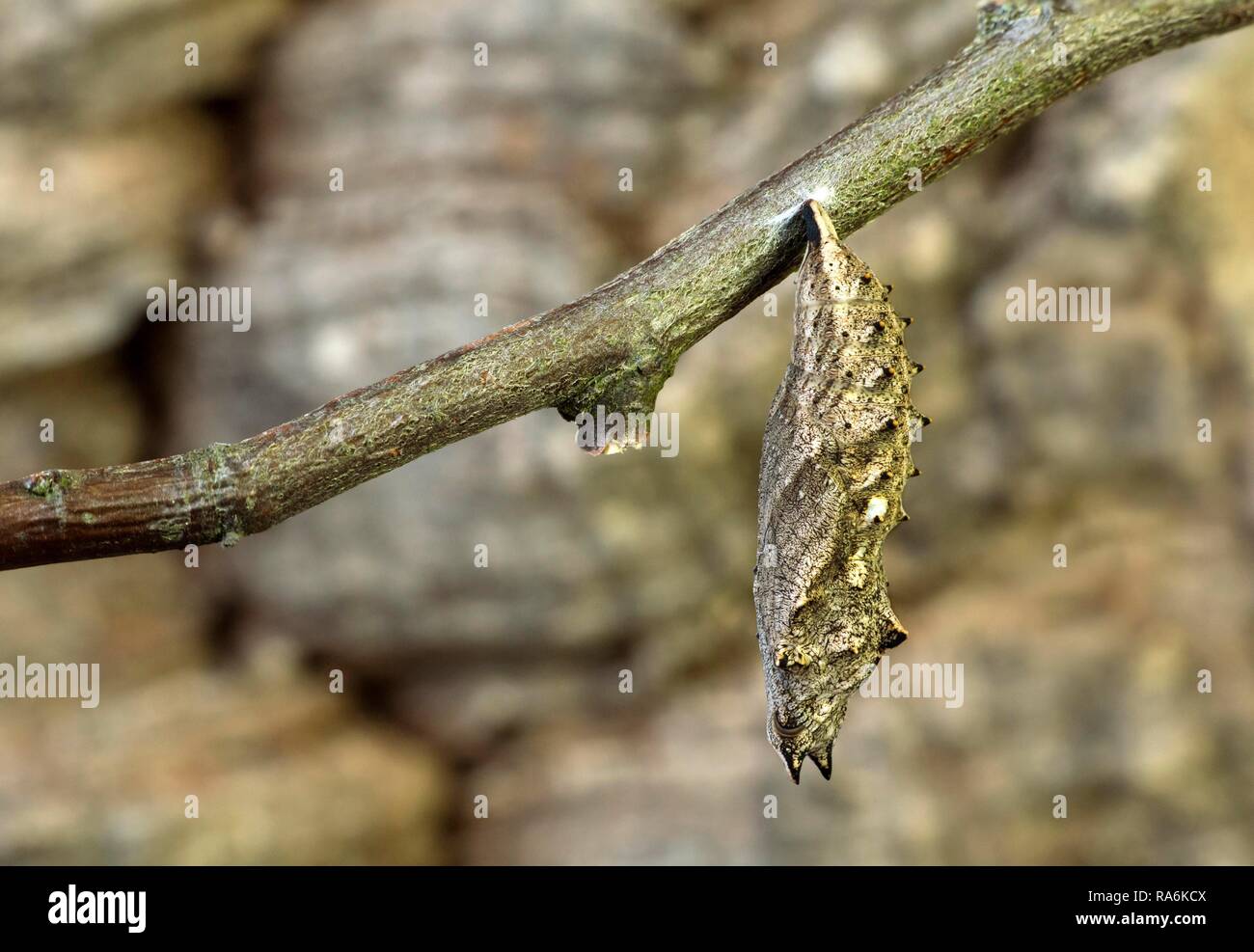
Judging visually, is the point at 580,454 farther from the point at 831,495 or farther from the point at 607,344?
the point at 607,344

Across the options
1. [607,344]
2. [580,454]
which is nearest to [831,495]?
[607,344]

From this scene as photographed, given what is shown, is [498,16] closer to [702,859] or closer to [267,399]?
[267,399]

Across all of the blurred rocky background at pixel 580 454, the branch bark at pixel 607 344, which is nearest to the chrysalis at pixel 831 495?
the branch bark at pixel 607 344

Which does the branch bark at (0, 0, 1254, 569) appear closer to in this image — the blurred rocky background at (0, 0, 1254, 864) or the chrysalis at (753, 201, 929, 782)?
the chrysalis at (753, 201, 929, 782)

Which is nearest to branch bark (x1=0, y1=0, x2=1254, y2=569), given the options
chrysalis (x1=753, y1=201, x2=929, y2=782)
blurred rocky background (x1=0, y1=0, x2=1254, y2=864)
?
chrysalis (x1=753, y1=201, x2=929, y2=782)

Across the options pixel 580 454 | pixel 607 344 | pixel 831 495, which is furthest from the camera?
pixel 580 454
